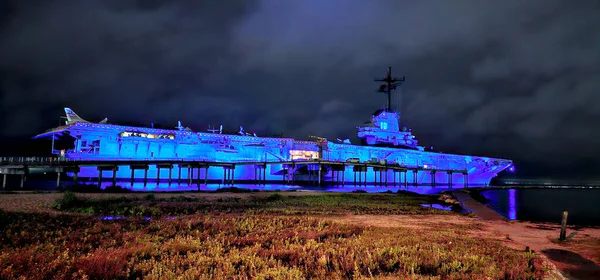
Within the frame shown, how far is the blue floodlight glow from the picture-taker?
2013 inches

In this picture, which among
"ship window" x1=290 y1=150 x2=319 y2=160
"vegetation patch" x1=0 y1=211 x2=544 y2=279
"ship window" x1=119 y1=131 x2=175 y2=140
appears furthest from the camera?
"ship window" x1=290 y1=150 x2=319 y2=160

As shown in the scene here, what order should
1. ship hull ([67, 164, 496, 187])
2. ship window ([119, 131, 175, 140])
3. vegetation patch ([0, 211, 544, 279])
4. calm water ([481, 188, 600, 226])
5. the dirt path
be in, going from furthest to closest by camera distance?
ship window ([119, 131, 175, 140]), ship hull ([67, 164, 496, 187]), calm water ([481, 188, 600, 226]), the dirt path, vegetation patch ([0, 211, 544, 279])

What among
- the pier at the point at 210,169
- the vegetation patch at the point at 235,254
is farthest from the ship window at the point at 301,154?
the vegetation patch at the point at 235,254

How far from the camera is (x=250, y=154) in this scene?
63750 millimetres

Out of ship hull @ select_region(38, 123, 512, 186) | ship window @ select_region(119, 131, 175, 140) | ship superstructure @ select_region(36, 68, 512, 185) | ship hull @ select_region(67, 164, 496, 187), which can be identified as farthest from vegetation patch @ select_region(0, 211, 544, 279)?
ship window @ select_region(119, 131, 175, 140)

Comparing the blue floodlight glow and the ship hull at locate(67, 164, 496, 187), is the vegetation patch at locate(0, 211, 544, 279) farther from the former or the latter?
the ship hull at locate(67, 164, 496, 187)

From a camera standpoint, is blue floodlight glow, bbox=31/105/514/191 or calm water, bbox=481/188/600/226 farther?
blue floodlight glow, bbox=31/105/514/191

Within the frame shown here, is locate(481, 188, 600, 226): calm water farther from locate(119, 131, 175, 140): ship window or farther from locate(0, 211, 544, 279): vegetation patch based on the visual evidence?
locate(119, 131, 175, 140): ship window

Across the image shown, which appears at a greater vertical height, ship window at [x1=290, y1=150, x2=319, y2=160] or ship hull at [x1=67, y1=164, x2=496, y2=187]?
ship window at [x1=290, y1=150, x2=319, y2=160]

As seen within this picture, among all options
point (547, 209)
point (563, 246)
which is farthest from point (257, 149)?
point (563, 246)

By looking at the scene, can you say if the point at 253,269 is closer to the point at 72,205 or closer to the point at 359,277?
the point at 359,277

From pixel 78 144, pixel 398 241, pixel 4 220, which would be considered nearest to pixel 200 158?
pixel 78 144

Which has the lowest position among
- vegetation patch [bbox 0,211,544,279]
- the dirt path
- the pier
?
the dirt path

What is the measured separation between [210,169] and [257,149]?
1028 centimetres
